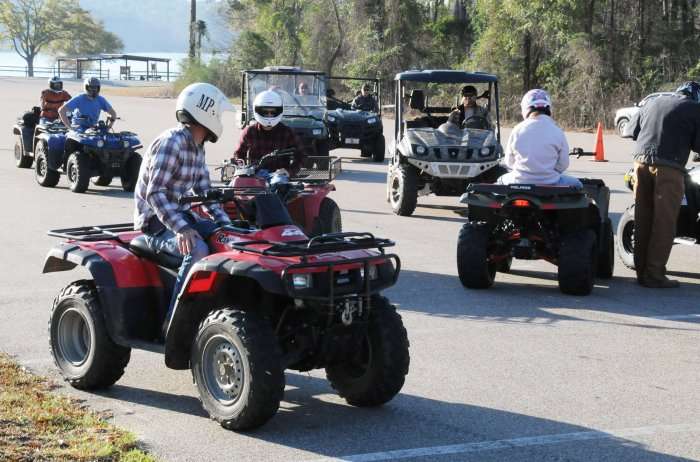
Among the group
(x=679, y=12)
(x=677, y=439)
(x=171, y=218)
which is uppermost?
(x=679, y=12)

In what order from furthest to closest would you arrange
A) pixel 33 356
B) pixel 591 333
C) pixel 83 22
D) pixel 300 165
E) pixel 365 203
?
pixel 83 22 < pixel 365 203 < pixel 300 165 < pixel 591 333 < pixel 33 356

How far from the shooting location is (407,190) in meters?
16.7

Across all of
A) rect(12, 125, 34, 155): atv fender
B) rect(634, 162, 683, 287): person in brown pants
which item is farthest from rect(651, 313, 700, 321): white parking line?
rect(12, 125, 34, 155): atv fender

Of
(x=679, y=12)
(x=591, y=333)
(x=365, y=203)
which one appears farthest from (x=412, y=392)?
(x=679, y=12)

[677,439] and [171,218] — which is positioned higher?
[171,218]

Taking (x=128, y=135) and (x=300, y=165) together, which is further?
(x=128, y=135)

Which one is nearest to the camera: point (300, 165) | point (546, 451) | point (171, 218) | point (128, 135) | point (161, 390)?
point (546, 451)

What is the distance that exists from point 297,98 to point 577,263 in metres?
14.5

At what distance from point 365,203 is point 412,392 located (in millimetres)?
11121

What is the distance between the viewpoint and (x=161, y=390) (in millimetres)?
7453

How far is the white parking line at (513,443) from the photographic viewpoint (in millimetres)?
6172

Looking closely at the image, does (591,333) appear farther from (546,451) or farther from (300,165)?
(300,165)

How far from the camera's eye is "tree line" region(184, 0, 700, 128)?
40625 mm

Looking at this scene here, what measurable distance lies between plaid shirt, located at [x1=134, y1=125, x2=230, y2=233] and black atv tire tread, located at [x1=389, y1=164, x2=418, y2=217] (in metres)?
9.39
